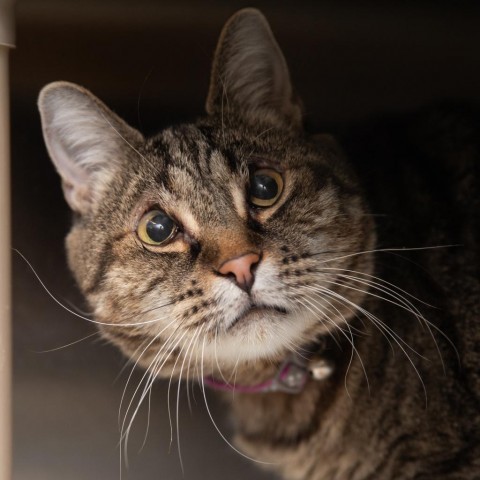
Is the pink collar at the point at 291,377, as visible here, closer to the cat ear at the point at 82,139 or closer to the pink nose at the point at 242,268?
the pink nose at the point at 242,268

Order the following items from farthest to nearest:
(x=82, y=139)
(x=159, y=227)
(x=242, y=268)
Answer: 1. (x=82, y=139)
2. (x=159, y=227)
3. (x=242, y=268)

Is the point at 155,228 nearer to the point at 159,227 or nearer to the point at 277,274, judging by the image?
the point at 159,227

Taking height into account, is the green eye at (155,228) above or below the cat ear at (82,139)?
below

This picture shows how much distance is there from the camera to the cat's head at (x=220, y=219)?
1263 mm

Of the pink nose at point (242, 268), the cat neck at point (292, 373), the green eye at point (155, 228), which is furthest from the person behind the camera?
the cat neck at point (292, 373)

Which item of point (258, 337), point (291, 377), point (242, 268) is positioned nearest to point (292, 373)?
point (291, 377)

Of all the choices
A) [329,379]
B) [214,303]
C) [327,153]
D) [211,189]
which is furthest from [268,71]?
[329,379]

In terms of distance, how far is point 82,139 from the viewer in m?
1.46

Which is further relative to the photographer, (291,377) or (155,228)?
(291,377)

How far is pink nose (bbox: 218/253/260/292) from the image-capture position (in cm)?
121

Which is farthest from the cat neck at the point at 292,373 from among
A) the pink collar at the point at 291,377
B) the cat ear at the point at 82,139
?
the cat ear at the point at 82,139

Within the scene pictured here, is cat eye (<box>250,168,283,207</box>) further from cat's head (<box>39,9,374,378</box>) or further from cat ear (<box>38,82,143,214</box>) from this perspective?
cat ear (<box>38,82,143,214</box>)

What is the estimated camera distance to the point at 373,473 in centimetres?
149

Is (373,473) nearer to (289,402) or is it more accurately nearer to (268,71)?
(289,402)
